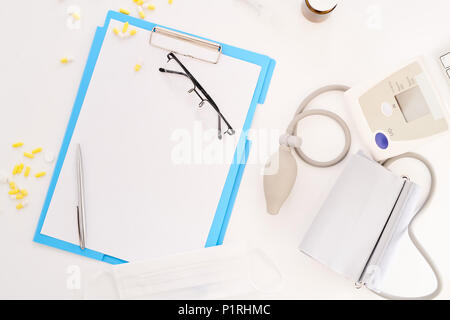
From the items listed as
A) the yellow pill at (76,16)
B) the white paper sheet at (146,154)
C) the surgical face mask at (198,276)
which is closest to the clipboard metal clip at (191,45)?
the white paper sheet at (146,154)

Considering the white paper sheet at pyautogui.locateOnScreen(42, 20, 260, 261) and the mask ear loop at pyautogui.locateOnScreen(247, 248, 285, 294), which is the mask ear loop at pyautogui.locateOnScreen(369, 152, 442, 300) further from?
the white paper sheet at pyautogui.locateOnScreen(42, 20, 260, 261)

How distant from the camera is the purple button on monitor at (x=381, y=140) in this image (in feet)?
2.06

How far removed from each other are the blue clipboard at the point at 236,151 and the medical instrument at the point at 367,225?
0.61 ft

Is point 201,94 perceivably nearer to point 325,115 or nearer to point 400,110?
point 325,115

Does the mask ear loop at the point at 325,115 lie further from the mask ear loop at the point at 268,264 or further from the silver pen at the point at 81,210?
the silver pen at the point at 81,210

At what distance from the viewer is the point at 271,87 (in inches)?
28.1

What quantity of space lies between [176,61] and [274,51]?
199mm

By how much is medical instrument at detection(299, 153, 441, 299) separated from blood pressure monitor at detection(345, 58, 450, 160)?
2.4 inches

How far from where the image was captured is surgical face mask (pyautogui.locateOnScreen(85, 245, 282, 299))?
2.26 feet

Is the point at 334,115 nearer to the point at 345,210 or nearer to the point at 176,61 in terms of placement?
the point at 345,210

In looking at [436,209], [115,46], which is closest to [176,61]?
[115,46]

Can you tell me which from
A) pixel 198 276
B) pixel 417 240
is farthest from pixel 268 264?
pixel 417 240

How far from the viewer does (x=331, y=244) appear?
602mm

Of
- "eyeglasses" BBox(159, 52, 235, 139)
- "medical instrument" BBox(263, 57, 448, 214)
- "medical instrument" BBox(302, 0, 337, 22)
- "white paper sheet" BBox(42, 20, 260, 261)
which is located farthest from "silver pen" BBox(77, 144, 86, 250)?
"medical instrument" BBox(302, 0, 337, 22)
